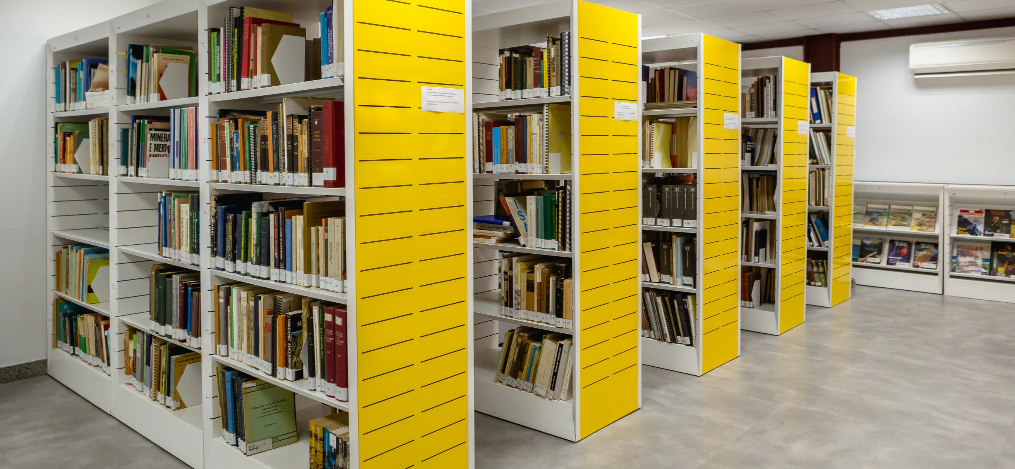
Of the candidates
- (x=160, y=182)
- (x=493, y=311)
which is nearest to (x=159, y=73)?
(x=160, y=182)

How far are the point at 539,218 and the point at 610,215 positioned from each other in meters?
0.39

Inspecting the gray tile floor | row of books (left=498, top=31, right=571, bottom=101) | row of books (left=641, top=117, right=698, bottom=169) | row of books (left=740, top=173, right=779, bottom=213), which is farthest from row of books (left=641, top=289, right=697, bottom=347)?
row of books (left=498, top=31, right=571, bottom=101)

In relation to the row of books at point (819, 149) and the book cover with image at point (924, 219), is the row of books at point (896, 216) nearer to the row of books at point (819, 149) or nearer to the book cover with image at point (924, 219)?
the book cover with image at point (924, 219)

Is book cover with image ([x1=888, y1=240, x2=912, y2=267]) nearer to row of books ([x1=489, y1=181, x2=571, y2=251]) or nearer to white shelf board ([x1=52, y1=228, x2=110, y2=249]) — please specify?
row of books ([x1=489, y1=181, x2=571, y2=251])

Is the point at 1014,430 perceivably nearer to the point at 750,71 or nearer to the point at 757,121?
the point at 757,121

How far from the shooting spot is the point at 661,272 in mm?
5141

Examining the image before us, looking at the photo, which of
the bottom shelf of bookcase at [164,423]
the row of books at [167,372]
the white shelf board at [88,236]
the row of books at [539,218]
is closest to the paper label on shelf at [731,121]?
the row of books at [539,218]

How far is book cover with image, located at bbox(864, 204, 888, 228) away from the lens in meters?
8.38

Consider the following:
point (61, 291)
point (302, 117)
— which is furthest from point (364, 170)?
point (61, 291)

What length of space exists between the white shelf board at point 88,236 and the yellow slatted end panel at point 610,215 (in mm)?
2835

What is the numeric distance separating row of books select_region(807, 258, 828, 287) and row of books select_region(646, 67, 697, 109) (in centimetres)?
316

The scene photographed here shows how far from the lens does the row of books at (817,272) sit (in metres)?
7.26

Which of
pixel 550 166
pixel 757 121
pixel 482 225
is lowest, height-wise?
pixel 482 225

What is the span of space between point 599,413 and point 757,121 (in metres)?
3.36
